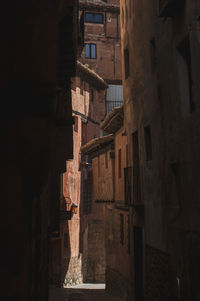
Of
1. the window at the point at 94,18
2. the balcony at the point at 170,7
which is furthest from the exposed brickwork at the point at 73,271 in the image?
the window at the point at 94,18

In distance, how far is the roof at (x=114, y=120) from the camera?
17.2m

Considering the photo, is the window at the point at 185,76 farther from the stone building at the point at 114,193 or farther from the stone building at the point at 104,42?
the stone building at the point at 104,42

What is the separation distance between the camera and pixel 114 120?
18.3 m

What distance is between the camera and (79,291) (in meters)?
22.4

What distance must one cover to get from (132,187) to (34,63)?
11.7m

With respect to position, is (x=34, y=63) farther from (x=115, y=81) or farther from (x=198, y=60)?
(x=115, y=81)

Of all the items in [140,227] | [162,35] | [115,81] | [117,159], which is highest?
[115,81]

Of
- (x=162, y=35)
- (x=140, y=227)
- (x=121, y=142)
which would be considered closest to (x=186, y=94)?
(x=162, y=35)

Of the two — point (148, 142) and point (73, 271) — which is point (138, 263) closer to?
point (148, 142)

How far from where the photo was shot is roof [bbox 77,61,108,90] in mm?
28669

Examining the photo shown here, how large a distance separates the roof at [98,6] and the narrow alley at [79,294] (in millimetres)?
24853

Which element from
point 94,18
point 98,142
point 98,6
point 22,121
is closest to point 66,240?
point 98,142

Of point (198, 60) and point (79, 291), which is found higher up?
point (198, 60)

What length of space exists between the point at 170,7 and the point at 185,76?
1.75 metres
